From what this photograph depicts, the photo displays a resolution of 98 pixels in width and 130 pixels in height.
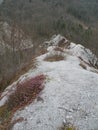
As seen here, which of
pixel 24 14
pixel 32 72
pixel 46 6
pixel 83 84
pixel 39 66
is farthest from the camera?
pixel 46 6

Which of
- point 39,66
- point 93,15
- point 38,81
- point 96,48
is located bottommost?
point 93,15

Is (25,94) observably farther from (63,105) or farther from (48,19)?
(48,19)

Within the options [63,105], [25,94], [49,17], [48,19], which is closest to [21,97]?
[25,94]

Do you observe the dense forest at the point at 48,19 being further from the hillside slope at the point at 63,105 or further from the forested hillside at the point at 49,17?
the hillside slope at the point at 63,105

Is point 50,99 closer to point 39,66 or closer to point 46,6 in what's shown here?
point 39,66

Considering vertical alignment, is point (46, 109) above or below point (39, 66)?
above

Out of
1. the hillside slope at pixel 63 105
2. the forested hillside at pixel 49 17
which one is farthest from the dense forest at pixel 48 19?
the hillside slope at pixel 63 105

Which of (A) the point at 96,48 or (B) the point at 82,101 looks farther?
(A) the point at 96,48

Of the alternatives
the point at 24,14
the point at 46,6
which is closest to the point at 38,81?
the point at 24,14
